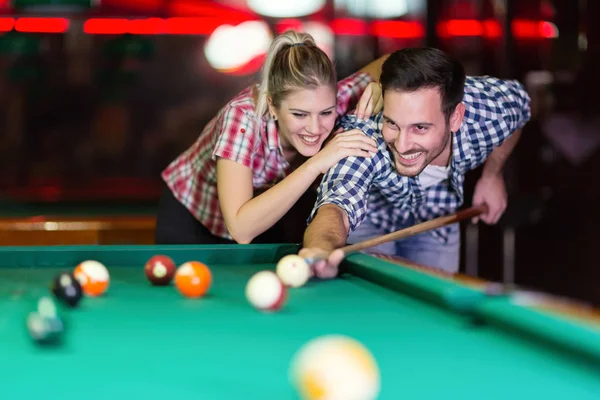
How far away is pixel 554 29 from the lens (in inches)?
198

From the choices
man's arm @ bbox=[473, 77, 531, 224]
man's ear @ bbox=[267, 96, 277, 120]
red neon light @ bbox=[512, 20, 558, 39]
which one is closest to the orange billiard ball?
man's ear @ bbox=[267, 96, 277, 120]

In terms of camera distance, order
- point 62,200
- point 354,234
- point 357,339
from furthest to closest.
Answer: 1. point 62,200
2. point 354,234
3. point 357,339

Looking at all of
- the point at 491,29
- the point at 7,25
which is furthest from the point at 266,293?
the point at 7,25

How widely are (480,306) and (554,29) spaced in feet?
13.2

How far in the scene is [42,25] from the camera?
552 centimetres

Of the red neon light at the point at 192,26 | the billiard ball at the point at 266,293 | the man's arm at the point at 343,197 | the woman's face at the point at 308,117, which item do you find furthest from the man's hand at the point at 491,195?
the red neon light at the point at 192,26

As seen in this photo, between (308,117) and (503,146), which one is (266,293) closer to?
(308,117)

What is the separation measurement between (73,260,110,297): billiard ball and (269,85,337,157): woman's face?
3.02 ft

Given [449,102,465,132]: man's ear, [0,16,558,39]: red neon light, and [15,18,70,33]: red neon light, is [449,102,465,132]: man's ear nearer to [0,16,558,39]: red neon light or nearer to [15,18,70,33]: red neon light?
[0,16,558,39]: red neon light

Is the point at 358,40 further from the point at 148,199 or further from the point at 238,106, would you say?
the point at 238,106

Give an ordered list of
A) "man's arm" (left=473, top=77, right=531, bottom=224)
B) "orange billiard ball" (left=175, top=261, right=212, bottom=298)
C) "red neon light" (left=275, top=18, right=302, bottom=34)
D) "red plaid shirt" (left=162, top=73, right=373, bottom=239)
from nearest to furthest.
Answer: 1. "orange billiard ball" (left=175, top=261, right=212, bottom=298)
2. "red plaid shirt" (left=162, top=73, right=373, bottom=239)
3. "man's arm" (left=473, top=77, right=531, bottom=224)
4. "red neon light" (left=275, top=18, right=302, bottom=34)

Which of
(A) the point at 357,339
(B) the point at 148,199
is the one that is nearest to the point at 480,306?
(A) the point at 357,339

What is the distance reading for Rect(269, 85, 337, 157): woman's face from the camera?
2494mm

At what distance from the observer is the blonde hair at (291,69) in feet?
8.17
